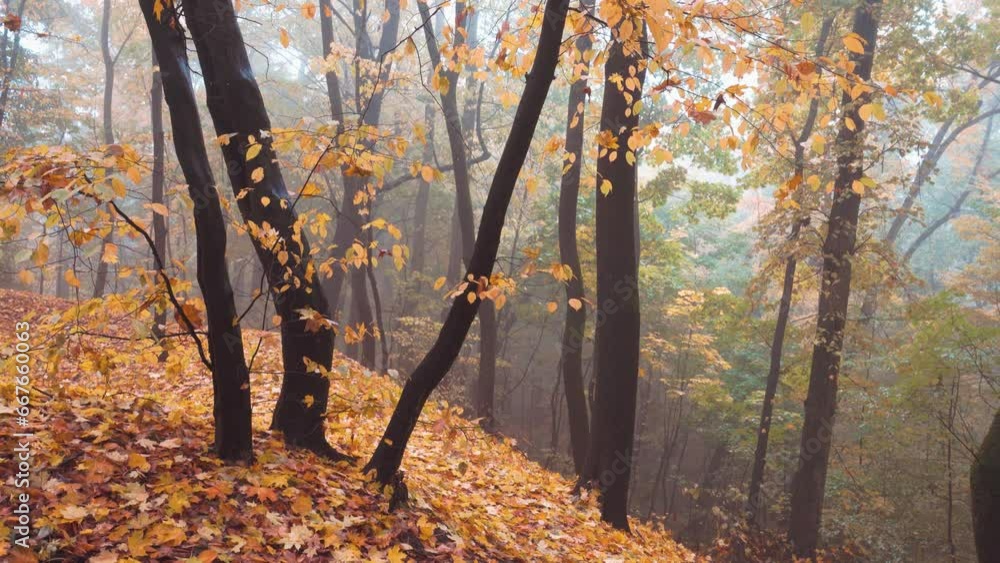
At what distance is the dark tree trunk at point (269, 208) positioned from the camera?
145 inches

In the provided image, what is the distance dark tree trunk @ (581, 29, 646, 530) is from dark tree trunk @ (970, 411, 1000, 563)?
112 inches

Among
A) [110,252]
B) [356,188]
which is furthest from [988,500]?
[356,188]

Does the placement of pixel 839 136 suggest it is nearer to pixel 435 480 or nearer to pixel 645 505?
pixel 435 480

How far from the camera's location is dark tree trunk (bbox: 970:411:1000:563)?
455 centimetres

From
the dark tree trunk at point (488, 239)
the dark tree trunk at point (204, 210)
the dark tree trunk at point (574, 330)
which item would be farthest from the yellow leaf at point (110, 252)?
the dark tree trunk at point (574, 330)

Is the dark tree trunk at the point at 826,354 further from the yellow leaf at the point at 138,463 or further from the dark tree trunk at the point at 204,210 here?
the yellow leaf at the point at 138,463

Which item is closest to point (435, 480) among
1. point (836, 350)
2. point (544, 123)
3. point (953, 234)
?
point (836, 350)

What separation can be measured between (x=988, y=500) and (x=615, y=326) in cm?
324

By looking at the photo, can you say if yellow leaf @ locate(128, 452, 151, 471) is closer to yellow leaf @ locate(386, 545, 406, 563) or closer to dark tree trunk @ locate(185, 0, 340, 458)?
dark tree trunk @ locate(185, 0, 340, 458)

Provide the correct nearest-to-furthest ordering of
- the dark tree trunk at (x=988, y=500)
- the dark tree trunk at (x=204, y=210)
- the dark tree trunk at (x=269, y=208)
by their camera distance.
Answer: the dark tree trunk at (x=204, y=210), the dark tree trunk at (x=269, y=208), the dark tree trunk at (x=988, y=500)

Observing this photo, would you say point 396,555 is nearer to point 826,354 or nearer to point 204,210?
point 204,210

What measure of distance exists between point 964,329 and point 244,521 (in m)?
12.5

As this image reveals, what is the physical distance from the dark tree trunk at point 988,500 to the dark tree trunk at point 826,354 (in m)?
5.18

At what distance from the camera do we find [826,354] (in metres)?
10.0
